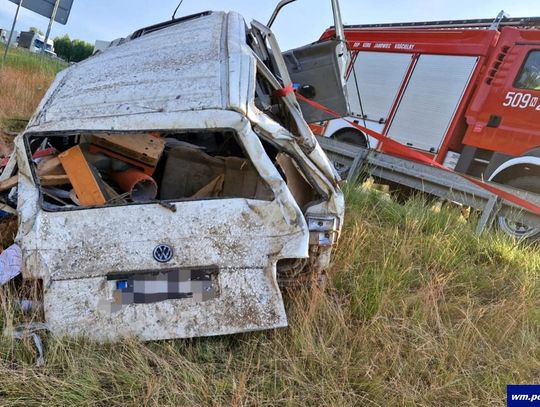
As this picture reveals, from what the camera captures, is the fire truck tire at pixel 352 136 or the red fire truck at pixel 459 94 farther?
the fire truck tire at pixel 352 136

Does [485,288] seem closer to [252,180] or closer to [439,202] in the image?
[439,202]

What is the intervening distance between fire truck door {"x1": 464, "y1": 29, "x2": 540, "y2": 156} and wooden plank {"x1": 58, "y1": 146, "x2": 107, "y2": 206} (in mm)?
5231

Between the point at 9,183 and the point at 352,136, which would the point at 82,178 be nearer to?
the point at 9,183

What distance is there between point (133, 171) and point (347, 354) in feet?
5.16

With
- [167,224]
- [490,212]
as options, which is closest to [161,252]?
[167,224]

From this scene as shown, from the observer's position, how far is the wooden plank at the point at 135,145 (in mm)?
2436

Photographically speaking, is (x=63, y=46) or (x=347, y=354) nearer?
(x=347, y=354)

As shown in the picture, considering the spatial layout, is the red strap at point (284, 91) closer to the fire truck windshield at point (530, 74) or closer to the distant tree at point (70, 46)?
the fire truck windshield at point (530, 74)

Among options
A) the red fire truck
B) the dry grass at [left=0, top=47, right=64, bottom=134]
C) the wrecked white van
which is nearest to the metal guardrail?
the red fire truck

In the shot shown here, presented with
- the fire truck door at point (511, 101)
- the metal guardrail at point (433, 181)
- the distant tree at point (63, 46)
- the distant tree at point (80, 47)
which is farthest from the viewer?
the distant tree at point (63, 46)

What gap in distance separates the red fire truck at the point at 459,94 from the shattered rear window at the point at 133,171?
10.1ft

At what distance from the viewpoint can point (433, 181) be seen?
4.79m

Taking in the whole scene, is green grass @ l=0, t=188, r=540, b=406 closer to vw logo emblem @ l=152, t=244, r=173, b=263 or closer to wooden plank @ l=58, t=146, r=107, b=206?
vw logo emblem @ l=152, t=244, r=173, b=263

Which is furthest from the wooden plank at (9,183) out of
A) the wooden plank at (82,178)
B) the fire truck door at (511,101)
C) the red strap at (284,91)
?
the fire truck door at (511,101)
